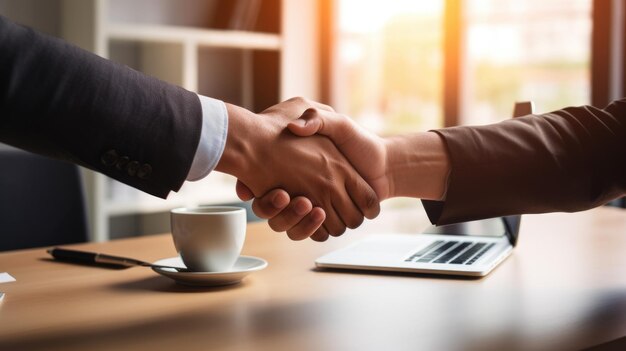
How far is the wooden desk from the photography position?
0.76 metres

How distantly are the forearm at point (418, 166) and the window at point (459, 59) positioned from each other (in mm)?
1647

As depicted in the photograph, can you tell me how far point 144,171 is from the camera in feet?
3.20

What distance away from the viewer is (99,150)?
0.94m

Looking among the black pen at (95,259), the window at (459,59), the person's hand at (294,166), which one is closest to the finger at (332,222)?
the person's hand at (294,166)

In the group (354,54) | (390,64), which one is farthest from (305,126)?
(354,54)

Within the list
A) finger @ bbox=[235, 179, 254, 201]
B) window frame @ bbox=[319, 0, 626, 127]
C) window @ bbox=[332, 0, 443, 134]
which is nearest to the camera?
finger @ bbox=[235, 179, 254, 201]

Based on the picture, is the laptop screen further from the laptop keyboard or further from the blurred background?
the blurred background

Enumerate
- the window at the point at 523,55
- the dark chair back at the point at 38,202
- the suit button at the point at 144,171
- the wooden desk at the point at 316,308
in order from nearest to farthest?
the wooden desk at the point at 316,308 → the suit button at the point at 144,171 → the dark chair back at the point at 38,202 → the window at the point at 523,55

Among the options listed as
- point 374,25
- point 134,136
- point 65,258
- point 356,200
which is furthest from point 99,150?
point 374,25

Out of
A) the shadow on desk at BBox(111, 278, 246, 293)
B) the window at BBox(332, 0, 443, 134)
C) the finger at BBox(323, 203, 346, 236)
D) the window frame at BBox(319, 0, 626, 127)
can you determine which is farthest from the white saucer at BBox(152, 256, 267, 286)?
the window at BBox(332, 0, 443, 134)

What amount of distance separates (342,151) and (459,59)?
200 cm

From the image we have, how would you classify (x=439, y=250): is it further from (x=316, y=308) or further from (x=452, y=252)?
(x=316, y=308)

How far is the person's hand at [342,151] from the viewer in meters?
1.18

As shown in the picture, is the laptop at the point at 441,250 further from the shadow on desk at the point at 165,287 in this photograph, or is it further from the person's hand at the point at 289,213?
the shadow on desk at the point at 165,287
